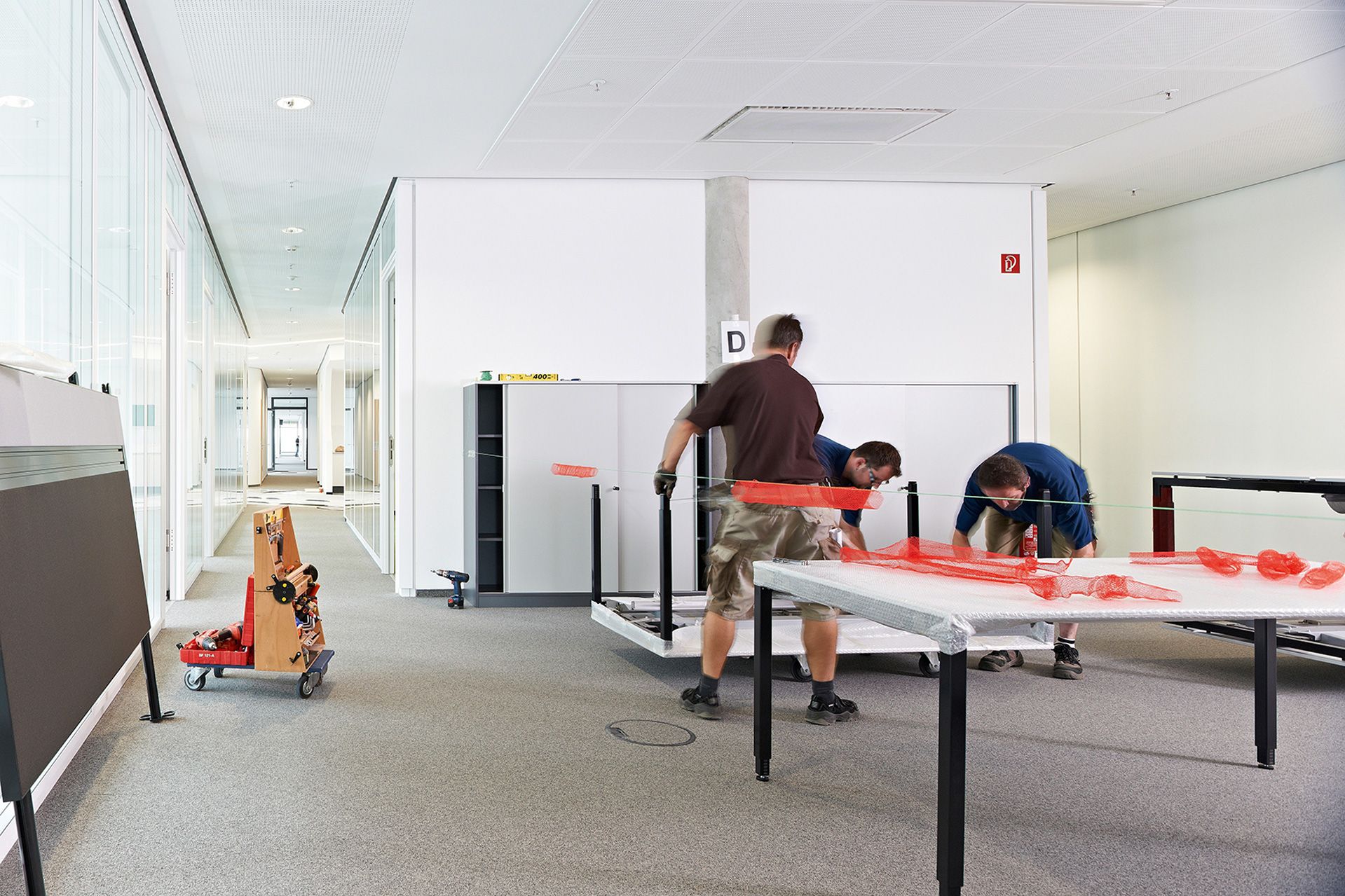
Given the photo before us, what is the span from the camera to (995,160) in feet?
23.4

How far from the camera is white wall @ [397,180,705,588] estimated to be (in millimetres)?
7469

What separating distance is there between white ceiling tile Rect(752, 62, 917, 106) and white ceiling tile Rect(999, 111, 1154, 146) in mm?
1219

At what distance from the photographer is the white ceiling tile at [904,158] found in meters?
6.87

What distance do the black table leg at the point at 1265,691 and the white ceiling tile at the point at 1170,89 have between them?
10.5 ft

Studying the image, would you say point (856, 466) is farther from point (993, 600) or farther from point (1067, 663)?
point (993, 600)

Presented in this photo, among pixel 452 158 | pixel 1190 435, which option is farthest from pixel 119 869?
pixel 1190 435

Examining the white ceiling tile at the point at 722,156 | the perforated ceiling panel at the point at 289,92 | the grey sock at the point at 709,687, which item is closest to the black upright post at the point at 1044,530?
the grey sock at the point at 709,687

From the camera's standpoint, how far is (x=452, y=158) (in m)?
7.00

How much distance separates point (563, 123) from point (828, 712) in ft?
12.8

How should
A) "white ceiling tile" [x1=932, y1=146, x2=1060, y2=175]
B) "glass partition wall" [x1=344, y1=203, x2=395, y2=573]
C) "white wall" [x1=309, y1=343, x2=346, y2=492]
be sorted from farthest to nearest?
"white wall" [x1=309, y1=343, x2=346, y2=492] < "glass partition wall" [x1=344, y1=203, x2=395, y2=573] < "white ceiling tile" [x1=932, y1=146, x2=1060, y2=175]

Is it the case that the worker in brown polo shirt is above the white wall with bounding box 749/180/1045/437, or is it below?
below

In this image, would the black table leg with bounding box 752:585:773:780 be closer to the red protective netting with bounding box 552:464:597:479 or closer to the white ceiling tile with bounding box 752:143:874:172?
the red protective netting with bounding box 552:464:597:479

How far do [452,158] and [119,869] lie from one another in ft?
17.4

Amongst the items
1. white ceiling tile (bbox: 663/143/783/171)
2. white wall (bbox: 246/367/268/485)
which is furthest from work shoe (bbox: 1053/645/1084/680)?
white wall (bbox: 246/367/268/485)
